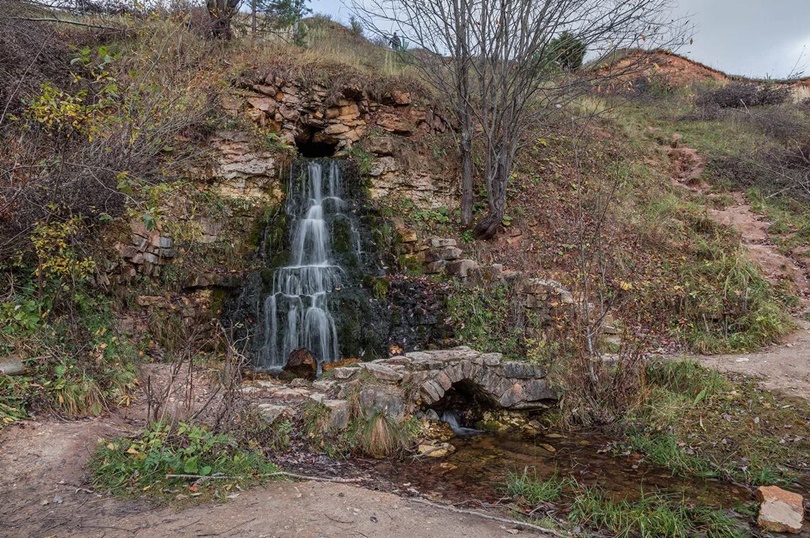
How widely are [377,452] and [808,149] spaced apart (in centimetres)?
1371

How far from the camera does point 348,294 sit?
286 inches

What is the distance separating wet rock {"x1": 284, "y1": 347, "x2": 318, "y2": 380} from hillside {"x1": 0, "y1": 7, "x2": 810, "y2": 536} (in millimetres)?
31

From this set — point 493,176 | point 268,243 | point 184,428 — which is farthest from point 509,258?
point 184,428

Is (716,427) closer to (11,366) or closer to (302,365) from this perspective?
(302,365)

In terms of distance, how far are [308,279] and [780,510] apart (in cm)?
637

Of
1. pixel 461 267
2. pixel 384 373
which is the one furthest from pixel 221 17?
pixel 384 373

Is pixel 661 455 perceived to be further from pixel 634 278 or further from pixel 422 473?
pixel 634 278

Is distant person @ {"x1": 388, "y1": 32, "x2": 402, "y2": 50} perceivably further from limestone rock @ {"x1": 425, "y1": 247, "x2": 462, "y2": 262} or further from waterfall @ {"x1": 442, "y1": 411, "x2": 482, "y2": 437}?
waterfall @ {"x1": 442, "y1": 411, "x2": 482, "y2": 437}

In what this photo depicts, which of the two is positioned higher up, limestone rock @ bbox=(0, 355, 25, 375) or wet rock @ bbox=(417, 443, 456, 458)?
limestone rock @ bbox=(0, 355, 25, 375)

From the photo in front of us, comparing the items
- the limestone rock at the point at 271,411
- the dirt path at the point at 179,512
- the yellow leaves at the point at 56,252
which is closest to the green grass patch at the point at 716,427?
the dirt path at the point at 179,512

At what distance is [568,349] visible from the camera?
5.82m

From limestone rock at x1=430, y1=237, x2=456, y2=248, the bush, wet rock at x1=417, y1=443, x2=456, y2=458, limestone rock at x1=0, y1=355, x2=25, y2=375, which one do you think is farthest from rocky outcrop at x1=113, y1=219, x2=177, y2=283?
the bush

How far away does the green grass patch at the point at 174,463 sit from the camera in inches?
126

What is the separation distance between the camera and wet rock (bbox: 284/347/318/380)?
6.30m
